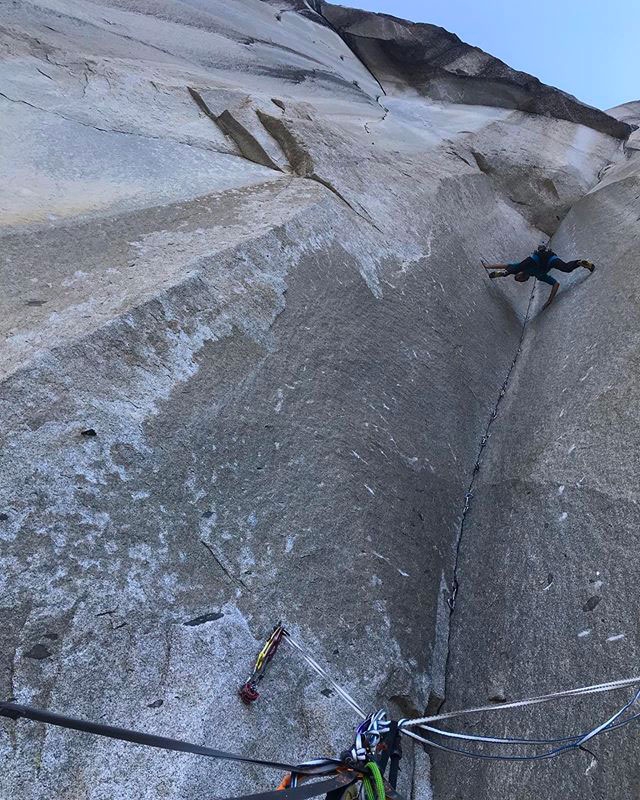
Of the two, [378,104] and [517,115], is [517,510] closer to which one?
[378,104]

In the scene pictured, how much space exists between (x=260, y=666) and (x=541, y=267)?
576 cm

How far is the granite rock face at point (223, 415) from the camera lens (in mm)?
2570

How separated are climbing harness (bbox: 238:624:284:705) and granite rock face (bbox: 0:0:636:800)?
2.1 inches

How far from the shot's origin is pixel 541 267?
705 centimetres

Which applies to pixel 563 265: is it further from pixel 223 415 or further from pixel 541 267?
pixel 223 415

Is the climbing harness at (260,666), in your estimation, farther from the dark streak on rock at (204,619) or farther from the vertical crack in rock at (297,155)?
the vertical crack in rock at (297,155)

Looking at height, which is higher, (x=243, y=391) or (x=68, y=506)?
(x=243, y=391)

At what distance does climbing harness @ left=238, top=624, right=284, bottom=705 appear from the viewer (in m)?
2.76

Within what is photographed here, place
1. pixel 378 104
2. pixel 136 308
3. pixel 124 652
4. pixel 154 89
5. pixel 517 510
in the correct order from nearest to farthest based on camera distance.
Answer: pixel 124 652 → pixel 136 308 → pixel 517 510 → pixel 154 89 → pixel 378 104

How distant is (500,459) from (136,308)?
298cm

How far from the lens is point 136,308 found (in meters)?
3.46

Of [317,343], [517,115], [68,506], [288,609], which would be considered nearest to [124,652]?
[68,506]

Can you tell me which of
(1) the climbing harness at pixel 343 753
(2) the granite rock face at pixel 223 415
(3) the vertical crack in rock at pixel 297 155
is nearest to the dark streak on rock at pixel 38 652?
(2) the granite rock face at pixel 223 415

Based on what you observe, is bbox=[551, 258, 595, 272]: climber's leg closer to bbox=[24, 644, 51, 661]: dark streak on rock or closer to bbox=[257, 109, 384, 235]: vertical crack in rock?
bbox=[257, 109, 384, 235]: vertical crack in rock
